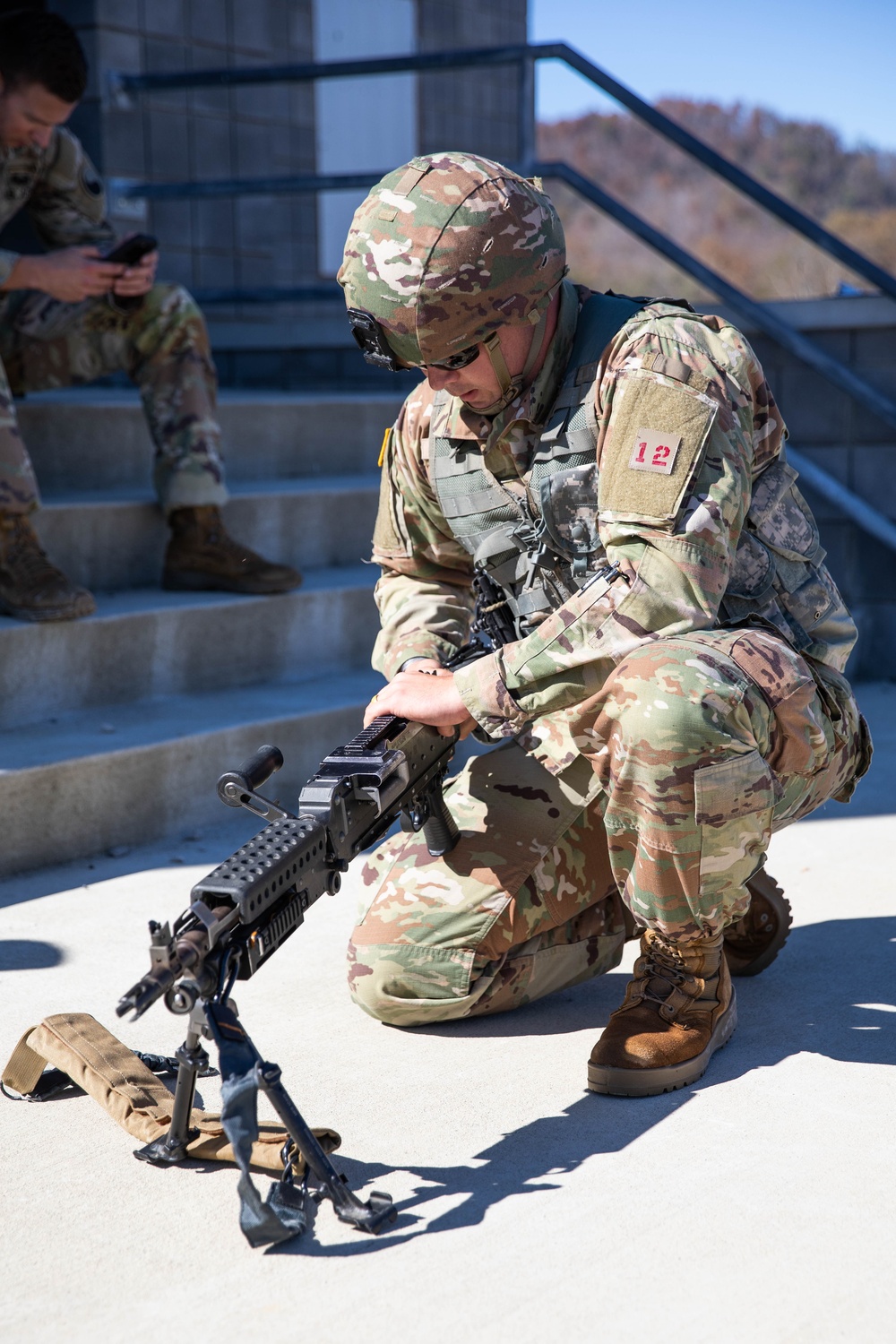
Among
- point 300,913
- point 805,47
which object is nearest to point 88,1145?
point 300,913

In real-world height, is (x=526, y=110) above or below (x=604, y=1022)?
above

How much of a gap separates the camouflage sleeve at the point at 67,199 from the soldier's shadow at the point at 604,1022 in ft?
9.76

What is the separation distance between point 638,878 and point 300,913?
527 millimetres

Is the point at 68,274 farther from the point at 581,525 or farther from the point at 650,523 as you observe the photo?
the point at 650,523

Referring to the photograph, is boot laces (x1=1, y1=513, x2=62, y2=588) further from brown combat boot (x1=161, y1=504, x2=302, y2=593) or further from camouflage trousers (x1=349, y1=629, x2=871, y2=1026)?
camouflage trousers (x1=349, y1=629, x2=871, y2=1026)

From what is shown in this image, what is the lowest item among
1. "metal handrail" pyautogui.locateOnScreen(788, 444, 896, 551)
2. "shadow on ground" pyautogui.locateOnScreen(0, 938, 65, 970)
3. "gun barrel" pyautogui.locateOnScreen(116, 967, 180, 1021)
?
"shadow on ground" pyautogui.locateOnScreen(0, 938, 65, 970)

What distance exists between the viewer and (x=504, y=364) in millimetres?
2191

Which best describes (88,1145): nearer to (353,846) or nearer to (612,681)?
(353,846)

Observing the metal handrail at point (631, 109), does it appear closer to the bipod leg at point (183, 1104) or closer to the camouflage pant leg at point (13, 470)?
the camouflage pant leg at point (13, 470)

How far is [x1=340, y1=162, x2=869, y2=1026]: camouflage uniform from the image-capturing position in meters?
1.97

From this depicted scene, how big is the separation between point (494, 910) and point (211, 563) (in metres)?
1.94

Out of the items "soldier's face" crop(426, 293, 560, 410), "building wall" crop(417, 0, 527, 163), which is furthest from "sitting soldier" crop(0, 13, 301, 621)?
"building wall" crop(417, 0, 527, 163)

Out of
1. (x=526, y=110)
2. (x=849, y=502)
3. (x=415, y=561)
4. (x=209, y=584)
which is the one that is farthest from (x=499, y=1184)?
(x=526, y=110)

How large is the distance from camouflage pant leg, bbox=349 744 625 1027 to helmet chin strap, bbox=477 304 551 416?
59cm
